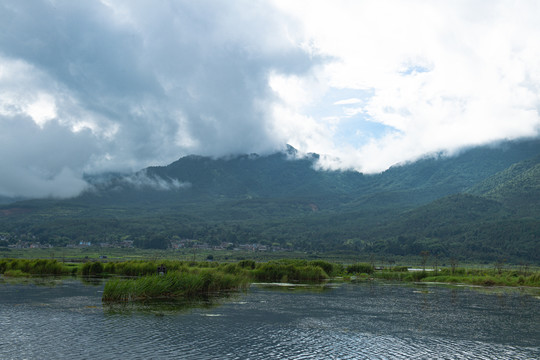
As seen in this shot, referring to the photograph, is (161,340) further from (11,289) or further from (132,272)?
(132,272)

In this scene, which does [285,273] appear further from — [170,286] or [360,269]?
[170,286]

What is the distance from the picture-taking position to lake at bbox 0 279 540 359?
24312 millimetres

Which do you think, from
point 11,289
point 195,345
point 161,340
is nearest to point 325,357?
point 195,345

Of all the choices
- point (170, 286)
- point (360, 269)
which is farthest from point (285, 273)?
point (170, 286)

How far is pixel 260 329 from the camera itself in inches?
1203

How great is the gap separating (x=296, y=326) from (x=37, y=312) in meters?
18.4

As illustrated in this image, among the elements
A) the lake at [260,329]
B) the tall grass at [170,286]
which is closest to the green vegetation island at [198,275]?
the tall grass at [170,286]

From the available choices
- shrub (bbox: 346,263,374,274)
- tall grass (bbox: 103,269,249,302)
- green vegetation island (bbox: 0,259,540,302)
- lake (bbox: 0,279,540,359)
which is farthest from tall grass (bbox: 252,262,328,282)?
lake (bbox: 0,279,540,359)

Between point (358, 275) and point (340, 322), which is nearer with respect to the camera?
point (340, 322)

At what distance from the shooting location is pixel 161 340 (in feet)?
85.3

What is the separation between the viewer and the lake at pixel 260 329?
24.3 meters

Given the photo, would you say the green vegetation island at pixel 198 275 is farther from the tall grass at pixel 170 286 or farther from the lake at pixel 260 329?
the lake at pixel 260 329

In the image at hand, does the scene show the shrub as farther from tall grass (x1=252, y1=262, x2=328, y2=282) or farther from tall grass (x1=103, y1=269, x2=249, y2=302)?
tall grass (x1=103, y1=269, x2=249, y2=302)

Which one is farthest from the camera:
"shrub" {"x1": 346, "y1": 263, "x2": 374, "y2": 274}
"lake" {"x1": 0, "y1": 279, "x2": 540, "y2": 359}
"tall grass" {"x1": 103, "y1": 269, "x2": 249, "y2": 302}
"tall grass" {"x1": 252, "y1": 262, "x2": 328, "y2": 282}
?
"shrub" {"x1": 346, "y1": 263, "x2": 374, "y2": 274}
